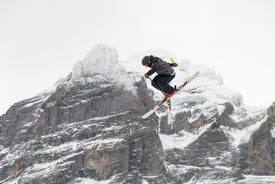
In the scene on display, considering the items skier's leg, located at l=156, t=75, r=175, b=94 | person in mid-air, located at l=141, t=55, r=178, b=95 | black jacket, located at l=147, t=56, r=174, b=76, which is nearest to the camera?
person in mid-air, located at l=141, t=55, r=178, b=95

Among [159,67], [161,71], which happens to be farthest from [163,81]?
[159,67]

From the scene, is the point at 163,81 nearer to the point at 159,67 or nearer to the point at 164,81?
the point at 164,81

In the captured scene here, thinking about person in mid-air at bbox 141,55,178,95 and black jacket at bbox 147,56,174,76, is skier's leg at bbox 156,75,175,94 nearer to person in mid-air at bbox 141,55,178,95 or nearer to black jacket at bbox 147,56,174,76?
person in mid-air at bbox 141,55,178,95

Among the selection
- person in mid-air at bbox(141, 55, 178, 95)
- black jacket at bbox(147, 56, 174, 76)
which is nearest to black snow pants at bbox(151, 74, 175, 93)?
person in mid-air at bbox(141, 55, 178, 95)

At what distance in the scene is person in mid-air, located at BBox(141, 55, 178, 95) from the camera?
2558 cm

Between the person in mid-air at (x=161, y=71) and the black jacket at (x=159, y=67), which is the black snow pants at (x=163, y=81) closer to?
the person in mid-air at (x=161, y=71)

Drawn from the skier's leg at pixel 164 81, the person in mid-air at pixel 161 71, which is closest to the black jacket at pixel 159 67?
the person in mid-air at pixel 161 71

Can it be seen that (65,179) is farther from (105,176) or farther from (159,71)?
(159,71)

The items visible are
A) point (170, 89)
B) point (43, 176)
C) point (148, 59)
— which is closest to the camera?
point (148, 59)

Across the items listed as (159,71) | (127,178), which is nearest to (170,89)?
(159,71)

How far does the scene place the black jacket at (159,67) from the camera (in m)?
25.8

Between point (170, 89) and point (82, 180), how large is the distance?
→ 575 feet

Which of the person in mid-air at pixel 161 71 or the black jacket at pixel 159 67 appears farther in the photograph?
the black jacket at pixel 159 67

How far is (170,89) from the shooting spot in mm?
27141
